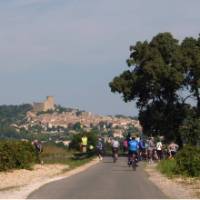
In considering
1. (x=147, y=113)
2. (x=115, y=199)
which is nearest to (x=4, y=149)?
(x=115, y=199)

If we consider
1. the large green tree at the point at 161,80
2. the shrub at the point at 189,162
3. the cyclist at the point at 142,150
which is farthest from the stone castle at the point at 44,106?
the shrub at the point at 189,162

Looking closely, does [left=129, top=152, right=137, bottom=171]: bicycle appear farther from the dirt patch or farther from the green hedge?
the green hedge

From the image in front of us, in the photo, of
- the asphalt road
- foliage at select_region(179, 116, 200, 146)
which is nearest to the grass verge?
foliage at select_region(179, 116, 200, 146)

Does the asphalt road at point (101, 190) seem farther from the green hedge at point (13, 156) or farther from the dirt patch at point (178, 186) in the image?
the green hedge at point (13, 156)

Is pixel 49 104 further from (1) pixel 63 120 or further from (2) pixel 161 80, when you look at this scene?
(2) pixel 161 80

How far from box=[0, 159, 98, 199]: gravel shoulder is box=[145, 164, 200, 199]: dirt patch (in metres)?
4.29

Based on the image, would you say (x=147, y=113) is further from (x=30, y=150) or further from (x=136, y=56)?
(x=30, y=150)

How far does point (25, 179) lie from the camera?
28.7 meters

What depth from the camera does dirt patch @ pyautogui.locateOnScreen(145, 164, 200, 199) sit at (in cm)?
1980

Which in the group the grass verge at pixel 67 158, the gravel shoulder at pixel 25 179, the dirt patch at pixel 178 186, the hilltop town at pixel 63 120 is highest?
the hilltop town at pixel 63 120

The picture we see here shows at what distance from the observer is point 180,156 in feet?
95.6

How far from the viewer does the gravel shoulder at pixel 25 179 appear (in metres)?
20.6

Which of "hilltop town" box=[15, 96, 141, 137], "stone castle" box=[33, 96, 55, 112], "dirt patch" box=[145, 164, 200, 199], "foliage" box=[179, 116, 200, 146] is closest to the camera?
"dirt patch" box=[145, 164, 200, 199]

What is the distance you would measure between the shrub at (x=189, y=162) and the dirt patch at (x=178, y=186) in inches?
36.1
